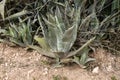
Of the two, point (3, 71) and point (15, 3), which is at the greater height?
point (15, 3)

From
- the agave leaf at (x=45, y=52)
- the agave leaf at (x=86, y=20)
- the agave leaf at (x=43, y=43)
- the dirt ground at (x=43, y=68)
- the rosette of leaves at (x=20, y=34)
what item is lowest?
the dirt ground at (x=43, y=68)

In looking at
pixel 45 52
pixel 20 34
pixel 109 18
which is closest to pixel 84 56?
pixel 45 52

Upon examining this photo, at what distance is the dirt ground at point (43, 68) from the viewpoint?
2.89 m

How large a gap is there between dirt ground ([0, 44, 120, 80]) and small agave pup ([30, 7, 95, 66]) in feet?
0.36

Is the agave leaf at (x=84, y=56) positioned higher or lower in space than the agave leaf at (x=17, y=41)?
lower

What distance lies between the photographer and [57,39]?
2.91 m

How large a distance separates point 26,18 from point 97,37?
0.71 meters

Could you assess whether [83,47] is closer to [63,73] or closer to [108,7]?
[63,73]

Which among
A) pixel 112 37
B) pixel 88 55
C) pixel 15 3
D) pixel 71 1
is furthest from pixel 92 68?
pixel 15 3

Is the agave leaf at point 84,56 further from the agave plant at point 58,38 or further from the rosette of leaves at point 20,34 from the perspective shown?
the rosette of leaves at point 20,34

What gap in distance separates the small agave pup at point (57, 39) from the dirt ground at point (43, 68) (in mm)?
109

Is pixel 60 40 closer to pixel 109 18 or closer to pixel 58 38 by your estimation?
pixel 58 38

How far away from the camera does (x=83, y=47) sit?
2.88 metres

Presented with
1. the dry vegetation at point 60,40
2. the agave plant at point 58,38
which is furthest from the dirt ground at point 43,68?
the agave plant at point 58,38
